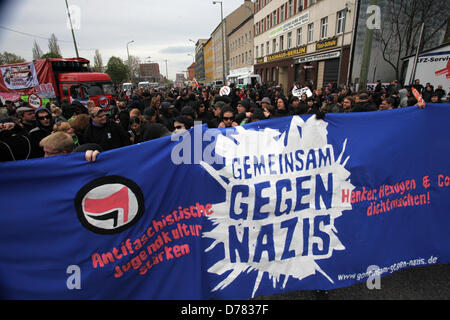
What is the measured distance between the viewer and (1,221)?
1733 mm

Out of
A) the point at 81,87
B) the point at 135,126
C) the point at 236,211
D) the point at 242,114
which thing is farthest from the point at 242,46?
the point at 236,211

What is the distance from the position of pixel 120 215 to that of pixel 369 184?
2.25m

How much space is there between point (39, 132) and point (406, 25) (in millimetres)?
24309

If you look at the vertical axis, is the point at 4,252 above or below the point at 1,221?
below

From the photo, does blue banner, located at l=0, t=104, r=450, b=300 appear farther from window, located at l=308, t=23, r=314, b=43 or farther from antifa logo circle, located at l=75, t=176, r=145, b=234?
window, located at l=308, t=23, r=314, b=43

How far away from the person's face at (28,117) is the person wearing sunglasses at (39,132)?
0.14 m

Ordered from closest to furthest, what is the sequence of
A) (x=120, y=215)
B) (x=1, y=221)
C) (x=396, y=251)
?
1. (x=1, y=221)
2. (x=120, y=215)
3. (x=396, y=251)

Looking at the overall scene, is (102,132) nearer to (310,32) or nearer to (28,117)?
(28,117)

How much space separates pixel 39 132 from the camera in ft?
11.4

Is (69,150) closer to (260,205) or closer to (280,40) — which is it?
(260,205)

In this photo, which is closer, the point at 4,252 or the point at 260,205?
the point at 4,252

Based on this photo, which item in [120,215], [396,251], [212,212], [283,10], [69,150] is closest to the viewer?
[120,215]

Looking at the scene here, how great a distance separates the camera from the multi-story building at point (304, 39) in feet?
61.6
